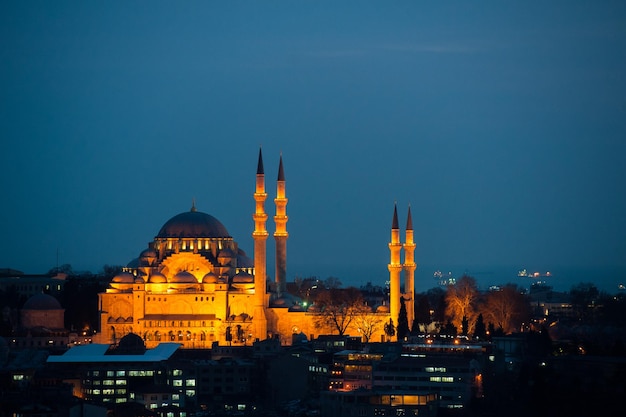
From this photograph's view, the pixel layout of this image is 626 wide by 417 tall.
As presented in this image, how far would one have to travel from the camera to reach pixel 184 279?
229 ft

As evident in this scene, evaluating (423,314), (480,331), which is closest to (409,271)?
(423,314)

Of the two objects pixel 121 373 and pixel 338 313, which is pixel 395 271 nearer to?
pixel 338 313

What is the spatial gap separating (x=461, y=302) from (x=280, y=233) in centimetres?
790

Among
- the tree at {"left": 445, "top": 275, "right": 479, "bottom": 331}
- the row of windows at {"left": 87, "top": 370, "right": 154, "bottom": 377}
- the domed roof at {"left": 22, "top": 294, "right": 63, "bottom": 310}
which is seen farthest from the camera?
the tree at {"left": 445, "top": 275, "right": 479, "bottom": 331}

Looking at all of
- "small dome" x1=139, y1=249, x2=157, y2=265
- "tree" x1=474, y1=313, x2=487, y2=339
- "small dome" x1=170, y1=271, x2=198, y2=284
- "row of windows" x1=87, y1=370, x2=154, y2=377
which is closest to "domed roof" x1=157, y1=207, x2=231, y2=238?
"small dome" x1=139, y1=249, x2=157, y2=265

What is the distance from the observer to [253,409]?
54.2 meters

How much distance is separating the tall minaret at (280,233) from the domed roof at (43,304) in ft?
28.4

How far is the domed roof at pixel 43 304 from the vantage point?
2793 inches

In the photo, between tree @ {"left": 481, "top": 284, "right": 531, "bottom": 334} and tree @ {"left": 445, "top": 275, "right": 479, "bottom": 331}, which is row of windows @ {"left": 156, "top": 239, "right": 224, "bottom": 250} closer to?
tree @ {"left": 445, "top": 275, "right": 479, "bottom": 331}

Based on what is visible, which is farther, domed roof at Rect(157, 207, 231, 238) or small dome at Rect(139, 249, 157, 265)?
domed roof at Rect(157, 207, 231, 238)

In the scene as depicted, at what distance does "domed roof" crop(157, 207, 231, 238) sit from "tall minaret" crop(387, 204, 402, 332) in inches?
271

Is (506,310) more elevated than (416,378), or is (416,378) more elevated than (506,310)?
(506,310)

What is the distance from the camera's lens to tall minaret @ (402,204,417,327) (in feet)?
232

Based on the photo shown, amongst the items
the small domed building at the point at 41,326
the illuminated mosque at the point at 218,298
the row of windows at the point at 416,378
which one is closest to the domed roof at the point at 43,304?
the small domed building at the point at 41,326
